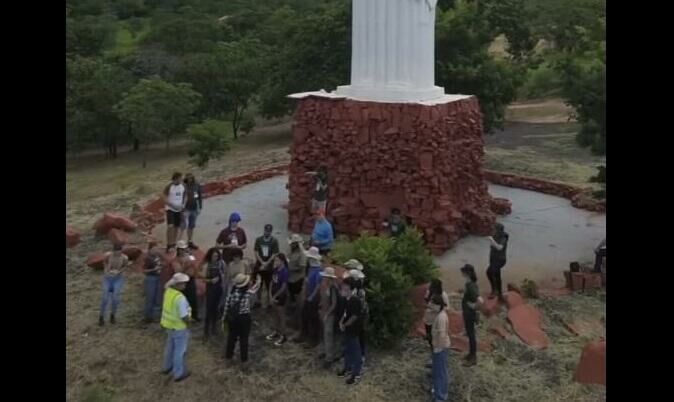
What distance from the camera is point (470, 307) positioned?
302 inches

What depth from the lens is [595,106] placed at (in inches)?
528

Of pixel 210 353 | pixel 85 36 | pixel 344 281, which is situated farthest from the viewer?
pixel 85 36

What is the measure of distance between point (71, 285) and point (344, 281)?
16.3 feet

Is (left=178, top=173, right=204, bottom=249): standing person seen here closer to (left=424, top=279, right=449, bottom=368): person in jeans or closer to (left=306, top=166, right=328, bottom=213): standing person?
(left=306, top=166, right=328, bottom=213): standing person

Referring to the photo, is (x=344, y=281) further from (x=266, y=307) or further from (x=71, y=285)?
(x=71, y=285)

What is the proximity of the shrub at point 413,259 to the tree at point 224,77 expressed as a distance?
16541 millimetres

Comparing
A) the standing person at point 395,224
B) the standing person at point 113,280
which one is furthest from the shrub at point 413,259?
the standing person at point 113,280

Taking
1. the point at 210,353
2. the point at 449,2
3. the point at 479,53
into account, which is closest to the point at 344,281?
the point at 210,353

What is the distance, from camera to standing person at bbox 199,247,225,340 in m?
8.27

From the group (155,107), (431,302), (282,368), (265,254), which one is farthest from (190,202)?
(155,107)

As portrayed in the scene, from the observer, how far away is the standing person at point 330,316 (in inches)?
305

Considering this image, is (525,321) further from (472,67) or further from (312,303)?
(472,67)

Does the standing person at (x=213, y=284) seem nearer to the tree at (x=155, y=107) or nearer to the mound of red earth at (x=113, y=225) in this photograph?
the mound of red earth at (x=113, y=225)

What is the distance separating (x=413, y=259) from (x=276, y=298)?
1.91 metres
